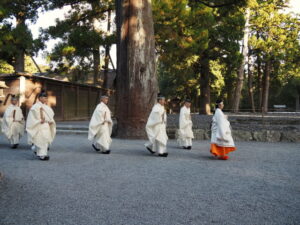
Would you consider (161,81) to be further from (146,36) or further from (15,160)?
(15,160)

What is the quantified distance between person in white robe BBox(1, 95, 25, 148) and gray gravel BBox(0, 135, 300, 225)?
2470 mm

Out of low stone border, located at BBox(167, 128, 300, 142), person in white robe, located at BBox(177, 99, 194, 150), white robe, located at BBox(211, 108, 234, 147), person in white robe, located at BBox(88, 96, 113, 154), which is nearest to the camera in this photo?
white robe, located at BBox(211, 108, 234, 147)

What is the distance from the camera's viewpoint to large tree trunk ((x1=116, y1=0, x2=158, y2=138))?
10.6m

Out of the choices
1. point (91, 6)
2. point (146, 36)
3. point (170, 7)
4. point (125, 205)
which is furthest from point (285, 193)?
point (91, 6)

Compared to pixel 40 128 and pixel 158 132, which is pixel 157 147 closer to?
pixel 158 132

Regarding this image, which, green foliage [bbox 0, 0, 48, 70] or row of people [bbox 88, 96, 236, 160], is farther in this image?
green foliage [bbox 0, 0, 48, 70]

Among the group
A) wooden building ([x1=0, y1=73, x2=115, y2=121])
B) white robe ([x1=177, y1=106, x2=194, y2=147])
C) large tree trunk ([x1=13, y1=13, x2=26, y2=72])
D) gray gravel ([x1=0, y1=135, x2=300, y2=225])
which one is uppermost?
large tree trunk ([x1=13, y1=13, x2=26, y2=72])

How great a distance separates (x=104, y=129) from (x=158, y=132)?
60.5 inches

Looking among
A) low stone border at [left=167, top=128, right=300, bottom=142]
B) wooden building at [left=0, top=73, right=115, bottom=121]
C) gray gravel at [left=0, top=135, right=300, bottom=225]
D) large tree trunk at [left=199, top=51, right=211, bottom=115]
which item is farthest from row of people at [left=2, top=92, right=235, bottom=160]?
large tree trunk at [left=199, top=51, right=211, bottom=115]

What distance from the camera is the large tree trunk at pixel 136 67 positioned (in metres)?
10.6

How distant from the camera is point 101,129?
7.41 meters

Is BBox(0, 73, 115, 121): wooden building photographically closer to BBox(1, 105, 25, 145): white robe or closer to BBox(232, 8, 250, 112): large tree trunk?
BBox(1, 105, 25, 145): white robe

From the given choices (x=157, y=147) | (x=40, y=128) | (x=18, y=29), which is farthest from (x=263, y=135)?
(x=18, y=29)

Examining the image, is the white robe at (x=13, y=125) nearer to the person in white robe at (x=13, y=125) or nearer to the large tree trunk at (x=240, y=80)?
the person in white robe at (x=13, y=125)
